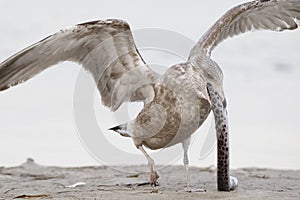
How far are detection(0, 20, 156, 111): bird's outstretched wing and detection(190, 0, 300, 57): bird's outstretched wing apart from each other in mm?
766

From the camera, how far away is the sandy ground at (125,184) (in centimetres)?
597

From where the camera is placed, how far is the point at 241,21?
325 inches

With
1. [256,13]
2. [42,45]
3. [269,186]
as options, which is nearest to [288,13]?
[256,13]

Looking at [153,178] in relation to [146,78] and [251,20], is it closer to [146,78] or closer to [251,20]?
[146,78]

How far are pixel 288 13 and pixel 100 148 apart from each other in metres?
3.08

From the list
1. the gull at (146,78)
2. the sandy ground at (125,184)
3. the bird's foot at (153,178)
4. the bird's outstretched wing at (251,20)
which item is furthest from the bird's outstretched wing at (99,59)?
the sandy ground at (125,184)

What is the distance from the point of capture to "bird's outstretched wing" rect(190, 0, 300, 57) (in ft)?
23.9

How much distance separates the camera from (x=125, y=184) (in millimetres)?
7367

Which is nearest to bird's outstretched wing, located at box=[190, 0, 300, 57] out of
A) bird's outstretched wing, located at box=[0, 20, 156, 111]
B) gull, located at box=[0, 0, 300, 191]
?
gull, located at box=[0, 0, 300, 191]

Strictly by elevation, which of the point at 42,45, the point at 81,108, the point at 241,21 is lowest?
the point at 81,108

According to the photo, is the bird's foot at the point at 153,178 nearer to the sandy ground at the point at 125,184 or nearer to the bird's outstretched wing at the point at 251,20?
the sandy ground at the point at 125,184

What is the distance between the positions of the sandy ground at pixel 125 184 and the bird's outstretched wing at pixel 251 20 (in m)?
1.69

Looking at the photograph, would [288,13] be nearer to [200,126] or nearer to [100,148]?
[200,126]

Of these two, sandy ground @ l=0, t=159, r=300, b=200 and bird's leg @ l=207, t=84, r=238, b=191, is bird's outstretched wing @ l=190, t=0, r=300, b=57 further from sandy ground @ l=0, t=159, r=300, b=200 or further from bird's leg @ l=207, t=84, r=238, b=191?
sandy ground @ l=0, t=159, r=300, b=200
